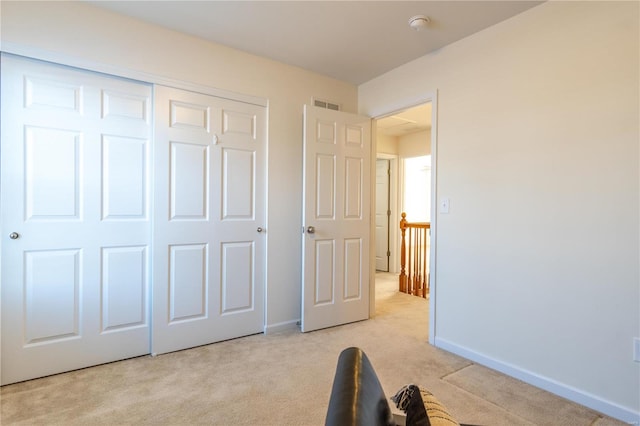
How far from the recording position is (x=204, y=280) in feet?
9.02

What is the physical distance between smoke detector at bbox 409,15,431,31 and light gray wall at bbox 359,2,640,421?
0.44 meters

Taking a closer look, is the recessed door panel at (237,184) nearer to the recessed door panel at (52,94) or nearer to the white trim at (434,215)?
the recessed door panel at (52,94)

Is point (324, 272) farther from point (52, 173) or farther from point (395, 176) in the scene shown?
point (395, 176)

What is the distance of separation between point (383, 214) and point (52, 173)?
4.97 meters

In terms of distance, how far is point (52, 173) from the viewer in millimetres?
2189

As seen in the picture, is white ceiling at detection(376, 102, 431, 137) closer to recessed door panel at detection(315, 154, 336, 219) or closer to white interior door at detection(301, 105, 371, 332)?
white interior door at detection(301, 105, 371, 332)

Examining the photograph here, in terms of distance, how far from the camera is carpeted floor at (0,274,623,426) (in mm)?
1771

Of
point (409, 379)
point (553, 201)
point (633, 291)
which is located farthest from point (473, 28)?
point (409, 379)

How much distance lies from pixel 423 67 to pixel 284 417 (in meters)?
2.85

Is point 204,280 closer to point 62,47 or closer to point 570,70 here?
point 62,47

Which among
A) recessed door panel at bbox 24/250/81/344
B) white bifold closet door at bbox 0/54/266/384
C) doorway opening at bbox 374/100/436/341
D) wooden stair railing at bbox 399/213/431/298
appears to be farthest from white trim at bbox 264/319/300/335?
doorway opening at bbox 374/100/436/341

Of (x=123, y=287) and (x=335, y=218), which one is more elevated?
(x=335, y=218)

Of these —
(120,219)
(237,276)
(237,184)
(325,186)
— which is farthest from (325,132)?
(120,219)

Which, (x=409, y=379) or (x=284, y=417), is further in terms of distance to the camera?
(x=409, y=379)
